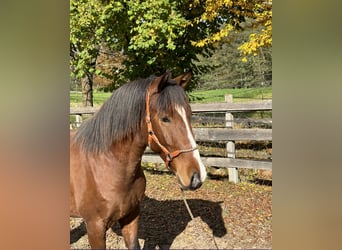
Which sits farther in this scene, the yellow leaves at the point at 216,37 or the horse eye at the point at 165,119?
the yellow leaves at the point at 216,37

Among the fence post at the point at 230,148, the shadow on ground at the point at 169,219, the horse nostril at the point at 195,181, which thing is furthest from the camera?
the shadow on ground at the point at 169,219

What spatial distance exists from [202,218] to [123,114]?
0.65 meters

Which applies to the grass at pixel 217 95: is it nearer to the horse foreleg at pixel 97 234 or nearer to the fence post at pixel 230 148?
the fence post at pixel 230 148

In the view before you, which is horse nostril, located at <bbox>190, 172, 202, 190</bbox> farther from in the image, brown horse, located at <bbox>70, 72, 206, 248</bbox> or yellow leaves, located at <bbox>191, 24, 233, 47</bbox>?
yellow leaves, located at <bbox>191, 24, 233, 47</bbox>

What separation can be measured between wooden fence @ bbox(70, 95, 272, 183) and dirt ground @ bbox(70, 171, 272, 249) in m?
0.08

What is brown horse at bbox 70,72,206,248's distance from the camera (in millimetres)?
809

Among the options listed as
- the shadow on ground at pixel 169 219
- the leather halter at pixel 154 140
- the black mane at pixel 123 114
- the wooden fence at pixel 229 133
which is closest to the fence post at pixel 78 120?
the wooden fence at pixel 229 133

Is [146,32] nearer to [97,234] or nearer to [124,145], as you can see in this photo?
[124,145]

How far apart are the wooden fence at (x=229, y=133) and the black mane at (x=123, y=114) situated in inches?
5.7

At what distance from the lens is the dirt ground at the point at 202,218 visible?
1.12 meters

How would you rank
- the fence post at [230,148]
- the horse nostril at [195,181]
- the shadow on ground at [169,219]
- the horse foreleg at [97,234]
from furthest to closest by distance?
the shadow on ground at [169,219], the fence post at [230,148], the horse foreleg at [97,234], the horse nostril at [195,181]
